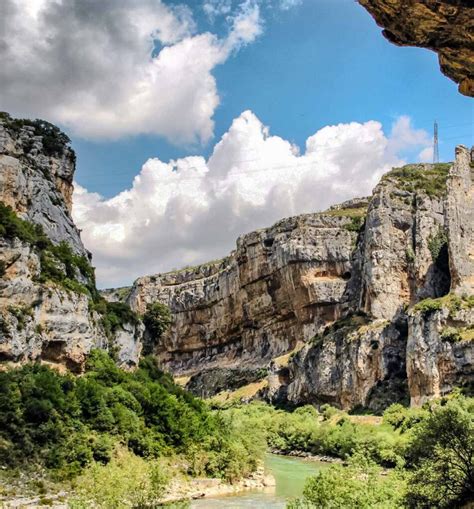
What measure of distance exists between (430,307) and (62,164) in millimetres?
40942

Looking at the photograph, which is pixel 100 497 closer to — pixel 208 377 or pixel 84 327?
pixel 84 327

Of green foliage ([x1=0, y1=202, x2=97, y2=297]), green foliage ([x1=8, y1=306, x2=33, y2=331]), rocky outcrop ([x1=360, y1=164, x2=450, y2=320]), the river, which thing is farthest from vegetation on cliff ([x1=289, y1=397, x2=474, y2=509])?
rocky outcrop ([x1=360, y1=164, x2=450, y2=320])

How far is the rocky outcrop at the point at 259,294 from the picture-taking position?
107125 millimetres

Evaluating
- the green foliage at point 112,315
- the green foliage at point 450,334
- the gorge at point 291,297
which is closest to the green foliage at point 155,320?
the gorge at point 291,297

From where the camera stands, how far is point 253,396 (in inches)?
4021

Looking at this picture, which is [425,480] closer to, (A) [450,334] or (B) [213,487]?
(B) [213,487]

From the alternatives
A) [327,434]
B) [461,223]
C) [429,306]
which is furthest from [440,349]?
[461,223]

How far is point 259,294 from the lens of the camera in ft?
383

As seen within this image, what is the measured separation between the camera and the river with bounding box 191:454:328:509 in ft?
124

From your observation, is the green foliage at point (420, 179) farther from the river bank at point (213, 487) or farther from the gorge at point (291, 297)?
the river bank at point (213, 487)

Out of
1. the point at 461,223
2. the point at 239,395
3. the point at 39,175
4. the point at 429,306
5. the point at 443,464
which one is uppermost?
the point at 461,223

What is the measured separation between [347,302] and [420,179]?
21700 millimetres

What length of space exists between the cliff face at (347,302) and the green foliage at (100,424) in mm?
24505

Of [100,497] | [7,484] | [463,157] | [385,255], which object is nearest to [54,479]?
[7,484]
